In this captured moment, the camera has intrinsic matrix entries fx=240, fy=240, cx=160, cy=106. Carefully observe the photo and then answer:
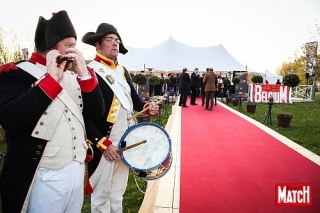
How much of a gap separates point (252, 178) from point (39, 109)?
3.57 meters

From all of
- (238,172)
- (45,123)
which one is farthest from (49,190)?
(238,172)

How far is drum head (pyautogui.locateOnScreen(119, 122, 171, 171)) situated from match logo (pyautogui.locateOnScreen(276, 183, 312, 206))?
75.9 inches

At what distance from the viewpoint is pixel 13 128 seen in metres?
1.29

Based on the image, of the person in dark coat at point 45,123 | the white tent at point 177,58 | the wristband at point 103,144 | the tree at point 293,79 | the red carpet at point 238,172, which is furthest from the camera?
the white tent at point 177,58

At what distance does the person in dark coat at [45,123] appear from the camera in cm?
128

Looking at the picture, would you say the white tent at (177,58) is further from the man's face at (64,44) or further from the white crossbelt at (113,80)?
the man's face at (64,44)

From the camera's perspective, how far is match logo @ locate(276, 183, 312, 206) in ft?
10.3

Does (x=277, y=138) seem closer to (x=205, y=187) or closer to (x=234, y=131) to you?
(x=234, y=131)

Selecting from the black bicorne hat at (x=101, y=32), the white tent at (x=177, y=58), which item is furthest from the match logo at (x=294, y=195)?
the white tent at (x=177, y=58)

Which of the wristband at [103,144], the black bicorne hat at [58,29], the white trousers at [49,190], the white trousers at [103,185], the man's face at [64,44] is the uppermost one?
the black bicorne hat at [58,29]

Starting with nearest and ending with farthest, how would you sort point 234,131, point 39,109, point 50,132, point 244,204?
point 39,109
point 50,132
point 244,204
point 234,131

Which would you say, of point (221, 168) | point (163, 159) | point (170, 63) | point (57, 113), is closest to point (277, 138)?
point (221, 168)

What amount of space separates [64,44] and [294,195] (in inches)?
135

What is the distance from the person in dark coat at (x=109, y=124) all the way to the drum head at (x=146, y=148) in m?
0.12
